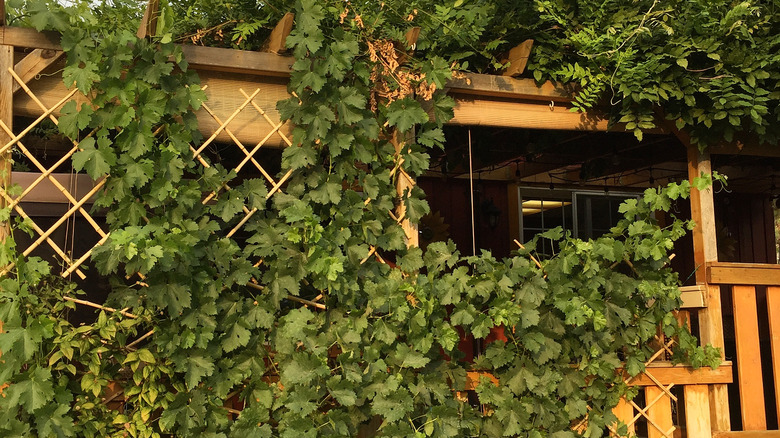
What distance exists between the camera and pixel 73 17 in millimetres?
3367

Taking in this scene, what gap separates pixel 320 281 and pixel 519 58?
1600mm

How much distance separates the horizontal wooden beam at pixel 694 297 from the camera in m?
4.35

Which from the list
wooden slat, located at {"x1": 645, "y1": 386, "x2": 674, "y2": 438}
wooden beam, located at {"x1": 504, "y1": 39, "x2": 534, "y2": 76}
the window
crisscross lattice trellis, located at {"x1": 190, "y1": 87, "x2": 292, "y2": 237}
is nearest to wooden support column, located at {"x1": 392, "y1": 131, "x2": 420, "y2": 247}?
crisscross lattice trellis, located at {"x1": 190, "y1": 87, "x2": 292, "y2": 237}

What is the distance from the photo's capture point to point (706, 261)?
173 inches

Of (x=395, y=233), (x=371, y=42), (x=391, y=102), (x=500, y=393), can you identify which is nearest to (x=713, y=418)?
(x=500, y=393)

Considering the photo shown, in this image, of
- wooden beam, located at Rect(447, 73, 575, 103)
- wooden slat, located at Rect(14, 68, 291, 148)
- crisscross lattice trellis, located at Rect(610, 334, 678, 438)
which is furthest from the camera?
crisscross lattice trellis, located at Rect(610, 334, 678, 438)

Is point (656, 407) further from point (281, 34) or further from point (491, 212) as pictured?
point (491, 212)

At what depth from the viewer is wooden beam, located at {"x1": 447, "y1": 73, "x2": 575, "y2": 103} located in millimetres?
4082

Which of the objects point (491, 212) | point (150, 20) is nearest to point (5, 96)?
point (150, 20)

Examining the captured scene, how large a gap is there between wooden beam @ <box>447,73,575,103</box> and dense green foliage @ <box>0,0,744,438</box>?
0.10 meters

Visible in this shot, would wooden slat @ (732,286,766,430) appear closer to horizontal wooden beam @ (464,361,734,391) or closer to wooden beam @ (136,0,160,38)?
horizontal wooden beam @ (464,361,734,391)

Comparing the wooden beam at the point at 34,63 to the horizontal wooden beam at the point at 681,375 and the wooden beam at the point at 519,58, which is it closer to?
the wooden beam at the point at 519,58

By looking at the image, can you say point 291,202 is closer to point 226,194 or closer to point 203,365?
point 226,194

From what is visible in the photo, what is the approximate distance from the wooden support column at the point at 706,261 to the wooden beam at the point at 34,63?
10.7 feet
